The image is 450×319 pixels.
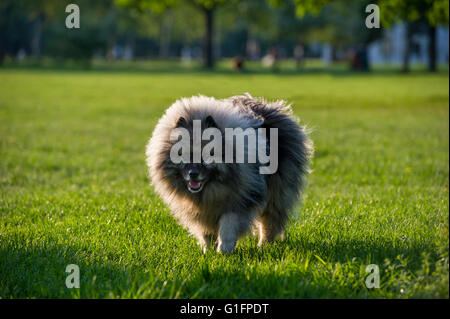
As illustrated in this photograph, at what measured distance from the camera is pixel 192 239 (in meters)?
6.24

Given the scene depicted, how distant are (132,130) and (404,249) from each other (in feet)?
41.6

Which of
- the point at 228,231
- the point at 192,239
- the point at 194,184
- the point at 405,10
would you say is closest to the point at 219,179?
the point at 194,184

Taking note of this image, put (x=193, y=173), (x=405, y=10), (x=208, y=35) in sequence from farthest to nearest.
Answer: (x=208, y=35)
(x=405, y=10)
(x=193, y=173)

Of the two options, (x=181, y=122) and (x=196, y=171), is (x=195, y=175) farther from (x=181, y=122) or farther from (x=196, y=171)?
(x=181, y=122)

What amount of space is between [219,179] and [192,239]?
3.95 ft

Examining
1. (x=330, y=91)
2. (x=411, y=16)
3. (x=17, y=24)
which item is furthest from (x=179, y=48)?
(x=411, y=16)

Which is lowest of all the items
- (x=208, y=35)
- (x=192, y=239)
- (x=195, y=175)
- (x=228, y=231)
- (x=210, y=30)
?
(x=192, y=239)

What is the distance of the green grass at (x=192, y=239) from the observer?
452 centimetres

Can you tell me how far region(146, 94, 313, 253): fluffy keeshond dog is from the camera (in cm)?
533

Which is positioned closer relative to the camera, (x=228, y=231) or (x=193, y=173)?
(x=193, y=173)

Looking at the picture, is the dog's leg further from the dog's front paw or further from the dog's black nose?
the dog's black nose

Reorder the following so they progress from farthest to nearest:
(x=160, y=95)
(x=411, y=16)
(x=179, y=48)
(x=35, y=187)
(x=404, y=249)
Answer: (x=179, y=48)
(x=160, y=95)
(x=411, y=16)
(x=35, y=187)
(x=404, y=249)
